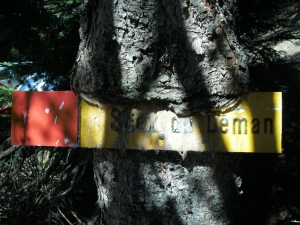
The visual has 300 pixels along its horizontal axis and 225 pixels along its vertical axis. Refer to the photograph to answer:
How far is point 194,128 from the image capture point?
4.50ft

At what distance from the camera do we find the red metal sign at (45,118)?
1521 millimetres

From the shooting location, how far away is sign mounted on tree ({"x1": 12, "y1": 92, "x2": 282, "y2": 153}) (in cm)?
133

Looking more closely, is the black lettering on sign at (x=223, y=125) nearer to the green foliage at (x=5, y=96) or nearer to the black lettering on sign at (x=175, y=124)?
the black lettering on sign at (x=175, y=124)

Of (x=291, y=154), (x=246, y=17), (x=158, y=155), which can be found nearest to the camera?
(x=158, y=155)

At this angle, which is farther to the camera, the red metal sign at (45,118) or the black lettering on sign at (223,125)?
the red metal sign at (45,118)

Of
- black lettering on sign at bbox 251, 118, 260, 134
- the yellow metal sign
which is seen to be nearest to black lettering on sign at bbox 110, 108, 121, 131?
the yellow metal sign

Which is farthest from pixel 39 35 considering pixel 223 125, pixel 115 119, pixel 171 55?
pixel 223 125

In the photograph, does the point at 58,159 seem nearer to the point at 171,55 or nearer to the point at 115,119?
the point at 115,119

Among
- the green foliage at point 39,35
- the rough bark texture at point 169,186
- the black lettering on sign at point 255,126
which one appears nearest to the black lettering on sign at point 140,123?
the rough bark texture at point 169,186

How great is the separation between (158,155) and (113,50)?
0.42 meters

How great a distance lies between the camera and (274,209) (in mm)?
3479

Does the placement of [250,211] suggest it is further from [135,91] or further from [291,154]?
[135,91]

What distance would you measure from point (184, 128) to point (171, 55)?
0.26 metres

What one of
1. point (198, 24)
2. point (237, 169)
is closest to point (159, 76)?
point (198, 24)
